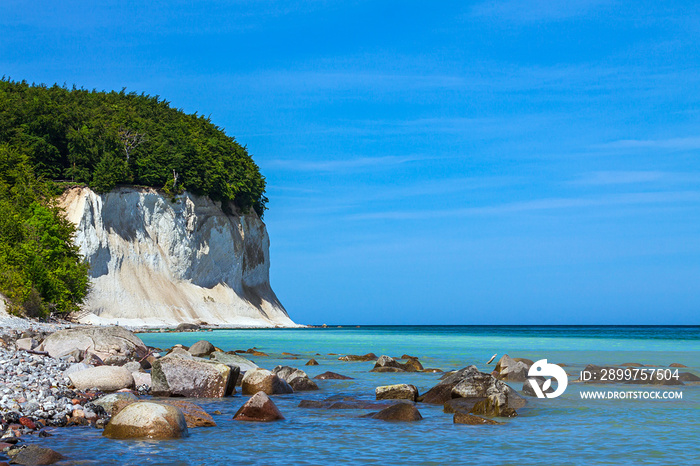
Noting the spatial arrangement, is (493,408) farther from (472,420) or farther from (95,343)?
(95,343)

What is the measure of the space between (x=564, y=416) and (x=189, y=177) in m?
74.0

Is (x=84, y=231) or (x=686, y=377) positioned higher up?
(x=84, y=231)

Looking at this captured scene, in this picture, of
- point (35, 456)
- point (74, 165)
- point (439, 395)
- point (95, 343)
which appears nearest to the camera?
point (35, 456)

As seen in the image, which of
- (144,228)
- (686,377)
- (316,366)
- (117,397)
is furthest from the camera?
(144,228)

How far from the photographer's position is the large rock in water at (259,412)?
12.8 m

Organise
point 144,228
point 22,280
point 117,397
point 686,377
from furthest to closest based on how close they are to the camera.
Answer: point 144,228 → point 22,280 → point 686,377 → point 117,397

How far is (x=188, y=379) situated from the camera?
1595 cm

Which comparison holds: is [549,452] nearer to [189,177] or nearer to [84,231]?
[84,231]

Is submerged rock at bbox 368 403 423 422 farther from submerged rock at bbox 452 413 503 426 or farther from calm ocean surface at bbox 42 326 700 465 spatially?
submerged rock at bbox 452 413 503 426

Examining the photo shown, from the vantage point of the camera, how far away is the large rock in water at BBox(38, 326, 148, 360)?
21016 mm

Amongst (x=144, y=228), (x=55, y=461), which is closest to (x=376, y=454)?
(x=55, y=461)

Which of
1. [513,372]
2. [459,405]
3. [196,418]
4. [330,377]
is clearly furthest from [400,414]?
[513,372]

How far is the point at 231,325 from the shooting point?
80812 millimetres

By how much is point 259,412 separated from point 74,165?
6881 cm
